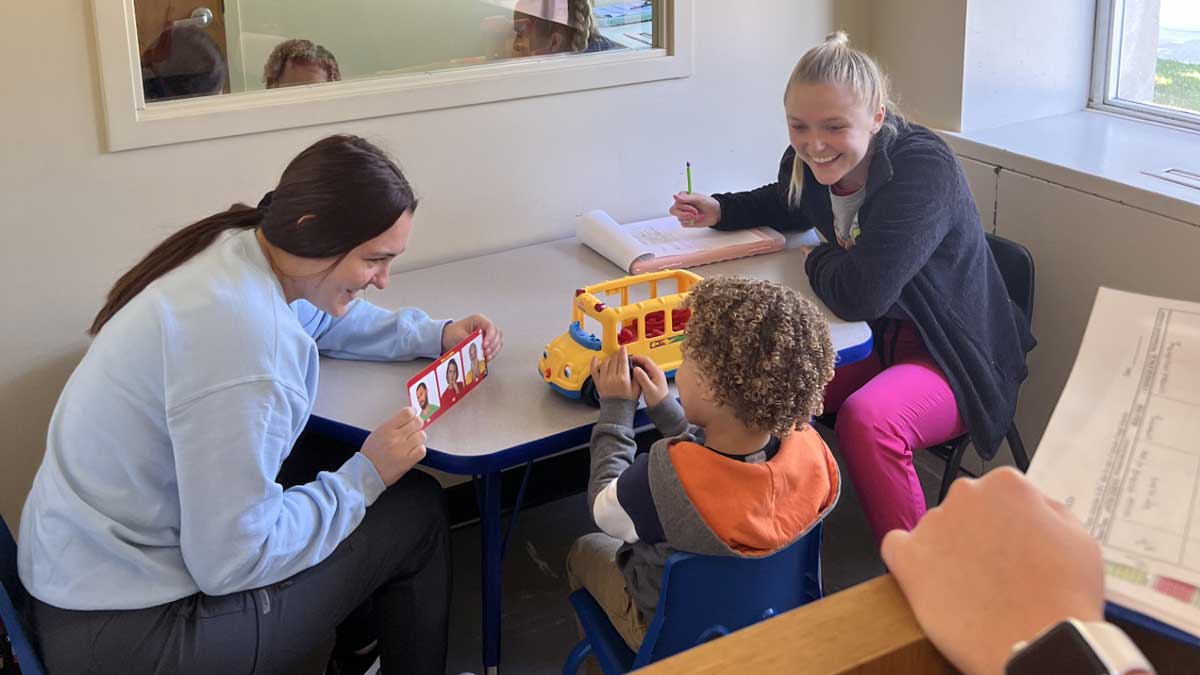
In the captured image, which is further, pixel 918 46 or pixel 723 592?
pixel 918 46

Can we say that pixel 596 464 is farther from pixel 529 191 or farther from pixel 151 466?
pixel 529 191

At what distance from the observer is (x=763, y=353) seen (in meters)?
1.42

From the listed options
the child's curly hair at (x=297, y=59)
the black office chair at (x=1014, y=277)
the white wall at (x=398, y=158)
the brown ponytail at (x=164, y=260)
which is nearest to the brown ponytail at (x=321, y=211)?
the brown ponytail at (x=164, y=260)

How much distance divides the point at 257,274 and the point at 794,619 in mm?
1022

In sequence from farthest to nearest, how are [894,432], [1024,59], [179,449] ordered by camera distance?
[1024,59] < [894,432] < [179,449]

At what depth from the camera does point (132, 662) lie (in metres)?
1.44

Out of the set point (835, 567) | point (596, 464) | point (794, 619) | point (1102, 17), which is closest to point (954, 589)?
point (794, 619)

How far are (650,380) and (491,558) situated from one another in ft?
1.34

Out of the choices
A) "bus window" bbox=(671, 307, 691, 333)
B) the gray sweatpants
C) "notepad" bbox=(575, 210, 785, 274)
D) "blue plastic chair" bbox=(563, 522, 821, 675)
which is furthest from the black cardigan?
the gray sweatpants

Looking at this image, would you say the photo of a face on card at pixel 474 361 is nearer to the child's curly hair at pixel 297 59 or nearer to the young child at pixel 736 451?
the young child at pixel 736 451

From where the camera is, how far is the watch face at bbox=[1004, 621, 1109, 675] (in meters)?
0.56

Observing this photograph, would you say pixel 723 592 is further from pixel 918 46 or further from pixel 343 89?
pixel 918 46

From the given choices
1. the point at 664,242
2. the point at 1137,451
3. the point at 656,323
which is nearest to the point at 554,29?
the point at 664,242

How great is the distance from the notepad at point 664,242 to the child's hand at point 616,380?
1.82ft
